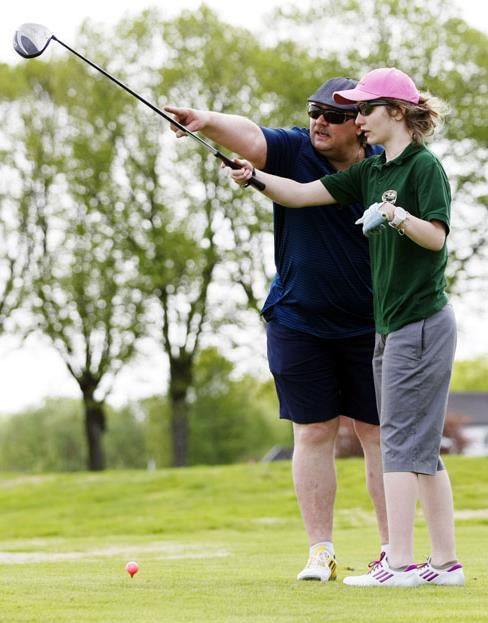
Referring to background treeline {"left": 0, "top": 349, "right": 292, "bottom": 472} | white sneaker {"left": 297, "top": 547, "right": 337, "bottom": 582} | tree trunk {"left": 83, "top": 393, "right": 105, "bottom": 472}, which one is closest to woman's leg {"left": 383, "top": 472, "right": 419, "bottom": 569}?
white sneaker {"left": 297, "top": 547, "right": 337, "bottom": 582}

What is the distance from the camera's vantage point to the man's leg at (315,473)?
17.5 ft

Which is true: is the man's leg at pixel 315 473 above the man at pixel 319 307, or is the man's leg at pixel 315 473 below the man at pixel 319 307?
below

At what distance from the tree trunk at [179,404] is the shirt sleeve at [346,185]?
24.6 meters

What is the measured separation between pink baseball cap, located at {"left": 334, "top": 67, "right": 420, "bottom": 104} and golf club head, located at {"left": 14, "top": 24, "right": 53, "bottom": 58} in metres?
1.69

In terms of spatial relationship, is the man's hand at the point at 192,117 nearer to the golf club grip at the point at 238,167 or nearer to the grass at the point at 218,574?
the golf club grip at the point at 238,167

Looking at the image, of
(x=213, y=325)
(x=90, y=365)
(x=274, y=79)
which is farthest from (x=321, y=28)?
(x=90, y=365)

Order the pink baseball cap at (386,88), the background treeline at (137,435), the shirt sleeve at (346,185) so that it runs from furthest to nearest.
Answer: the background treeline at (137,435) → the shirt sleeve at (346,185) → the pink baseball cap at (386,88)

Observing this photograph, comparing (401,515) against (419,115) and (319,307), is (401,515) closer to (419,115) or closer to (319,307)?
(319,307)

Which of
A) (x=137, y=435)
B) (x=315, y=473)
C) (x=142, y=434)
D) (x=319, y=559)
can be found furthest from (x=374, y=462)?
(x=137, y=435)

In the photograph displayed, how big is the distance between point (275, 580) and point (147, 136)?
26605 millimetres

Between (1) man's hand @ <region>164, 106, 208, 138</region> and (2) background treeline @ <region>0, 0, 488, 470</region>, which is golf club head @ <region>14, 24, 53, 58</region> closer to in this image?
(1) man's hand @ <region>164, 106, 208, 138</region>

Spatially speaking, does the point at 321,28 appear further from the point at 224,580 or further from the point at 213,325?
the point at 224,580

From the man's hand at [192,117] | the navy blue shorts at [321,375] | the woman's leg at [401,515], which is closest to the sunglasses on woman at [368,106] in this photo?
the man's hand at [192,117]

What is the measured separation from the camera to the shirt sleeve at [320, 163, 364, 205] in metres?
4.94
